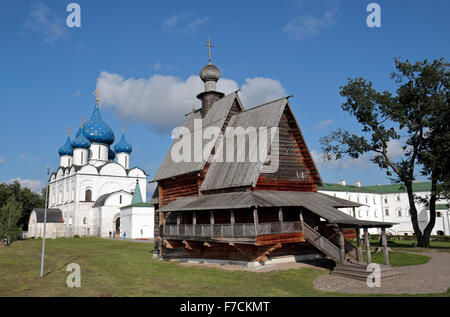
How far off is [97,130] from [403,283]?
59050 mm

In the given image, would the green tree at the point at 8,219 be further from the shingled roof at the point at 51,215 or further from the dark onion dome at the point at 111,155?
the dark onion dome at the point at 111,155

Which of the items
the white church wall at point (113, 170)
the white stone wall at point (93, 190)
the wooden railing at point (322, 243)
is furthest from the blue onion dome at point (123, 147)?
the wooden railing at point (322, 243)

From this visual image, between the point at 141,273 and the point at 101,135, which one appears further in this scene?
the point at 101,135

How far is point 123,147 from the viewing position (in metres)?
68.6

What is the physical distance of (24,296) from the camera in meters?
13.2

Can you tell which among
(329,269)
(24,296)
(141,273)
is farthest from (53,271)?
(329,269)

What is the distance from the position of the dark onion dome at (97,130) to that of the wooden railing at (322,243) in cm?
5378

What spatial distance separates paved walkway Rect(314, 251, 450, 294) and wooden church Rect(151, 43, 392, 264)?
2102 mm

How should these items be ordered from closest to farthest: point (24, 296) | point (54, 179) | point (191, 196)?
1. point (24, 296)
2. point (191, 196)
3. point (54, 179)

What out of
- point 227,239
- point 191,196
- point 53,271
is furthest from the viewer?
point 191,196

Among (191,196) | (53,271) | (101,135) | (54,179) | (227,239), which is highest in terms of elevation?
(101,135)

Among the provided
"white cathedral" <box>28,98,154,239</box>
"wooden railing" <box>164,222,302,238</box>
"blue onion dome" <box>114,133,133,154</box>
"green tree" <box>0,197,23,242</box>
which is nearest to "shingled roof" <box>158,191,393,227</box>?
"wooden railing" <box>164,222,302,238</box>
